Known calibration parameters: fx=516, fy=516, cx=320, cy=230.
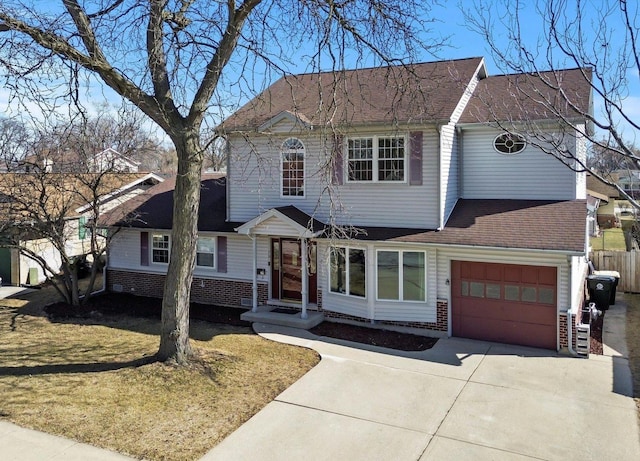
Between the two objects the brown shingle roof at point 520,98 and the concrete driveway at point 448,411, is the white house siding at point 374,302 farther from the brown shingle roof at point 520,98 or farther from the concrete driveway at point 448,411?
the brown shingle roof at point 520,98

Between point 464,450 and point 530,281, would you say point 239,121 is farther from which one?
point 464,450

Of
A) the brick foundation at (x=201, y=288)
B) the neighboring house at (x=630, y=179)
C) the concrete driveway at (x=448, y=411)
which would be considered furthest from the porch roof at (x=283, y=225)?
the neighboring house at (x=630, y=179)

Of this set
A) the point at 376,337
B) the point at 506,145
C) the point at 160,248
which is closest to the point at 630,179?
the point at 506,145

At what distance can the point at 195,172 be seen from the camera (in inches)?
390

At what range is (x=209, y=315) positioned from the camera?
15.1 m

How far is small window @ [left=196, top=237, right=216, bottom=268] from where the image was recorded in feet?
54.3

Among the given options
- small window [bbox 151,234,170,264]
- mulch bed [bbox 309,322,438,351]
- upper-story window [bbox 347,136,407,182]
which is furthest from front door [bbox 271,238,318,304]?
small window [bbox 151,234,170,264]

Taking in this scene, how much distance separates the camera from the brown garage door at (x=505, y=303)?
1219 cm

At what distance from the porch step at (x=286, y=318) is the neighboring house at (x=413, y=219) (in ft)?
1.67

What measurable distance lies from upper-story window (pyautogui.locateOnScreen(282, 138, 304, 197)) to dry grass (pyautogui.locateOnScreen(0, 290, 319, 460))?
4445 mm

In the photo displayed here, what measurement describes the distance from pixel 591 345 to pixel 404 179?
6.07m

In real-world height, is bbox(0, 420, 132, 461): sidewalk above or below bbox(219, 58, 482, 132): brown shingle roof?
below

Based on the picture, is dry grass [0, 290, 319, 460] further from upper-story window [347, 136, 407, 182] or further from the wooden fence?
the wooden fence

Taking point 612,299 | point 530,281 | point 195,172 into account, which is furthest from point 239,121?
point 612,299
